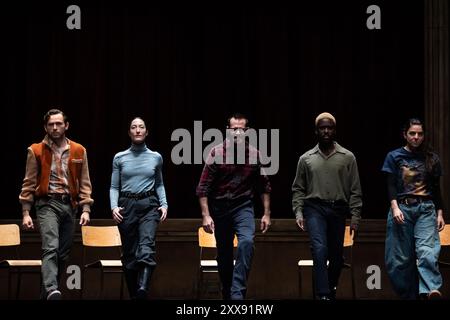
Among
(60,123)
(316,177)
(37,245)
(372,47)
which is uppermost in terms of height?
(372,47)

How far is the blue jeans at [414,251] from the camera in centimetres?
776

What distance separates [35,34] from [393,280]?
5364 millimetres

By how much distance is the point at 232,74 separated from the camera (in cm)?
1077

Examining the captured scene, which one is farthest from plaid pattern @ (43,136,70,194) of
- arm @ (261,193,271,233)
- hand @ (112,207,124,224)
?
arm @ (261,193,271,233)

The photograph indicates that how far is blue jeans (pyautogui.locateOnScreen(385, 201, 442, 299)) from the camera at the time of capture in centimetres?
776

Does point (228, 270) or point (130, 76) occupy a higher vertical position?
point (130, 76)

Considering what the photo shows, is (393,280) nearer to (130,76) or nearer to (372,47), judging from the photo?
(372,47)

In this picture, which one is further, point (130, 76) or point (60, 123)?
point (130, 76)

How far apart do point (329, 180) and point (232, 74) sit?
3390 millimetres

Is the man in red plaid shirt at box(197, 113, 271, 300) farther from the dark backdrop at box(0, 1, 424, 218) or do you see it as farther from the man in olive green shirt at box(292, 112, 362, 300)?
the dark backdrop at box(0, 1, 424, 218)

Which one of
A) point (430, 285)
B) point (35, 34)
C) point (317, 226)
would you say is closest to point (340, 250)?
point (317, 226)

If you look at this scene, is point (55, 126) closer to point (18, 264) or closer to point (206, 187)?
point (206, 187)

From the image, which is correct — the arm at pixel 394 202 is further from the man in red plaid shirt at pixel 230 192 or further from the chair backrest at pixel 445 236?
the chair backrest at pixel 445 236

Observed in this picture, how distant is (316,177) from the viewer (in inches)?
306
